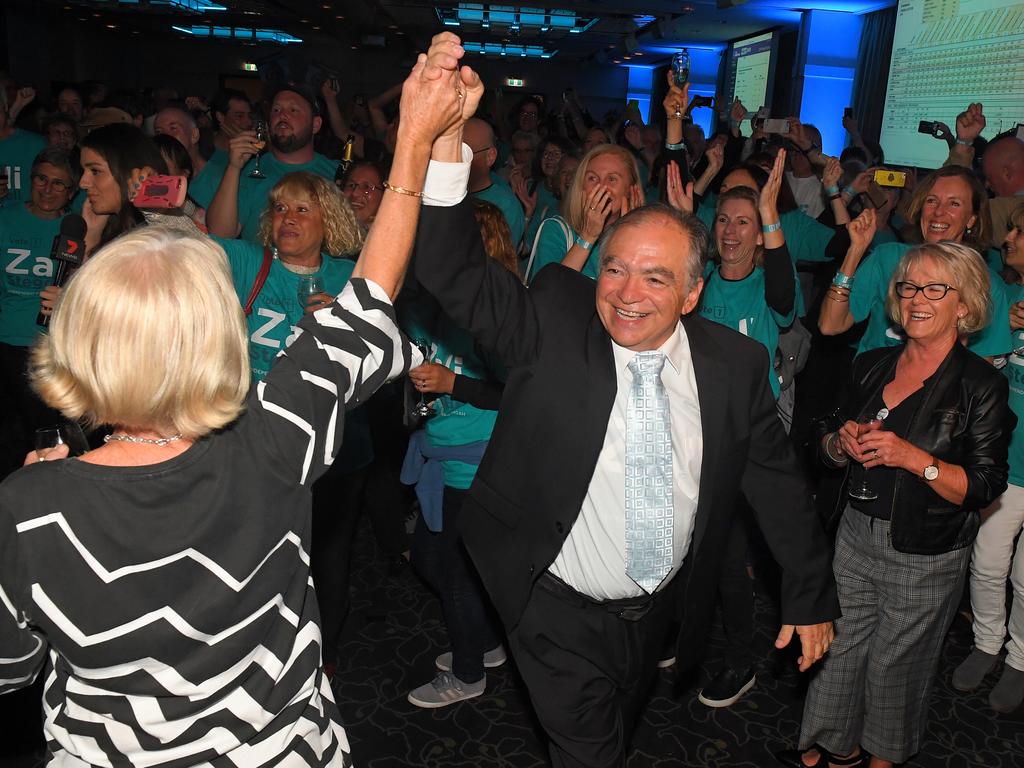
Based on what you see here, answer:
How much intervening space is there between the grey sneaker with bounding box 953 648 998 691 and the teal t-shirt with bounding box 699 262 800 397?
4.25ft

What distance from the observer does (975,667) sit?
133 inches

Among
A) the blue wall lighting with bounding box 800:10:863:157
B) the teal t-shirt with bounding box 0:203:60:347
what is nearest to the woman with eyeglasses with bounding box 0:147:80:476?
the teal t-shirt with bounding box 0:203:60:347

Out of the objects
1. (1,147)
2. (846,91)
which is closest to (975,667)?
(1,147)

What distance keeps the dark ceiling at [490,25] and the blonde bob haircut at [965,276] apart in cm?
1001

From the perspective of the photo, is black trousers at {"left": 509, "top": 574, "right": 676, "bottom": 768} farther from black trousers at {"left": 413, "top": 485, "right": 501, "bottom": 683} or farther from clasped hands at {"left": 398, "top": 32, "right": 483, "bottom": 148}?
clasped hands at {"left": 398, "top": 32, "right": 483, "bottom": 148}

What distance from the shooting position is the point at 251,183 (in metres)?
4.08

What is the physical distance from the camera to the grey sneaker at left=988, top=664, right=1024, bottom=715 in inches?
128

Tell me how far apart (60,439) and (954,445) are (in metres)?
2.32

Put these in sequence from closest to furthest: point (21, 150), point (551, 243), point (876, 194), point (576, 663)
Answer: point (576, 663), point (551, 243), point (876, 194), point (21, 150)

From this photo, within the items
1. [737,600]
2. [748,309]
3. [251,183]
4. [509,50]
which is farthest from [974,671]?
[509,50]

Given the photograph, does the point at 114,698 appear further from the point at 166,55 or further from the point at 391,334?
the point at 166,55

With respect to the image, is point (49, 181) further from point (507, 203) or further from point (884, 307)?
point (884, 307)

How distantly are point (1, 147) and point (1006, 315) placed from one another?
18.7 ft

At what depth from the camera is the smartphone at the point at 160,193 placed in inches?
93.9
